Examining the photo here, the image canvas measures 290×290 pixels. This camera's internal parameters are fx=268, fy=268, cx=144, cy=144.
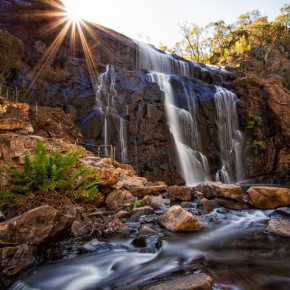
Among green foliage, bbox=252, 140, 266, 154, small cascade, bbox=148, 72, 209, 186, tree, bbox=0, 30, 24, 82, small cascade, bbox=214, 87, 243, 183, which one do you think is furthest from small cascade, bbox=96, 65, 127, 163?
green foliage, bbox=252, 140, 266, 154

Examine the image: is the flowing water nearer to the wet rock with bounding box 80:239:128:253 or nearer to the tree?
the wet rock with bounding box 80:239:128:253

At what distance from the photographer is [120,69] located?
22.2 meters

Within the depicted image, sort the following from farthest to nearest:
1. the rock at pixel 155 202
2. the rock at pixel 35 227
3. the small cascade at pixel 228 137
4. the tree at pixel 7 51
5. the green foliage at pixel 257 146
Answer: the green foliage at pixel 257 146 < the small cascade at pixel 228 137 < the tree at pixel 7 51 < the rock at pixel 155 202 < the rock at pixel 35 227

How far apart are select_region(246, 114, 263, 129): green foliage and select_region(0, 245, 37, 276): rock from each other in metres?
22.5

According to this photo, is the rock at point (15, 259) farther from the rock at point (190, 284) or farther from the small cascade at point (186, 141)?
the small cascade at point (186, 141)

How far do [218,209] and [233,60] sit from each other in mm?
40438

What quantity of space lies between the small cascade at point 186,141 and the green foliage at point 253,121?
587 centimetres

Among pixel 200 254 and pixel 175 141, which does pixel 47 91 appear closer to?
pixel 175 141

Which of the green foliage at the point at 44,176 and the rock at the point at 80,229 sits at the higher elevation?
the green foliage at the point at 44,176

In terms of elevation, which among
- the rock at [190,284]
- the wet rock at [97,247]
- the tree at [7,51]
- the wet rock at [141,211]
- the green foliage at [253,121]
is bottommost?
the rock at [190,284]

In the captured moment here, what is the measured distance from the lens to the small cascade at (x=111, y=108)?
1777 cm

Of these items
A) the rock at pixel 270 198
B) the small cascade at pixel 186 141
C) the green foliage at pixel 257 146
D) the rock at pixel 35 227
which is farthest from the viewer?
the green foliage at pixel 257 146

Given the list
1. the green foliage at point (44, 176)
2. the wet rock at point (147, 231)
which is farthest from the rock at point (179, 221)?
the green foliage at point (44, 176)

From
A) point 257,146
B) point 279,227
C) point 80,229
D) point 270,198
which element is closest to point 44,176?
point 80,229
